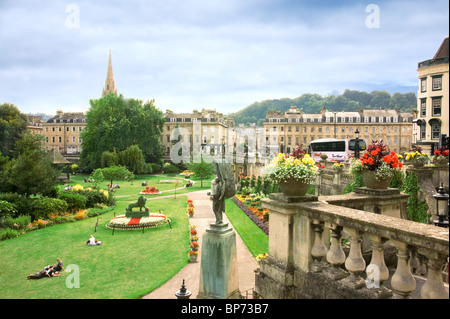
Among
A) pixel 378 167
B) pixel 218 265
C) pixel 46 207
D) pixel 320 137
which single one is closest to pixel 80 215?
pixel 46 207

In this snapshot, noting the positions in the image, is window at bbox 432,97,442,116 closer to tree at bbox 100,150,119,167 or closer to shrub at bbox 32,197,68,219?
shrub at bbox 32,197,68,219

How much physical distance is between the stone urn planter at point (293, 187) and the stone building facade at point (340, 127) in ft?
238

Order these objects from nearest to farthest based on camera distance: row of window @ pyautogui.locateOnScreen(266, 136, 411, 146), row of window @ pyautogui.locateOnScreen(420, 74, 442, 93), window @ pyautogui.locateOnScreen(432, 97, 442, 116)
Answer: window @ pyautogui.locateOnScreen(432, 97, 442, 116), row of window @ pyautogui.locateOnScreen(420, 74, 442, 93), row of window @ pyautogui.locateOnScreen(266, 136, 411, 146)

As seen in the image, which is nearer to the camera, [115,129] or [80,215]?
[80,215]

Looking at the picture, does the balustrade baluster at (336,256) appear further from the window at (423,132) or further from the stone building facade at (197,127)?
the stone building facade at (197,127)

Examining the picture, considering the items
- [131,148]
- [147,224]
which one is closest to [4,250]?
[147,224]

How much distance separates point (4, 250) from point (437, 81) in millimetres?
36517

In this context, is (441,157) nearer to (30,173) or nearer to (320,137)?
(30,173)

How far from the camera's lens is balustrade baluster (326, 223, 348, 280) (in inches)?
201

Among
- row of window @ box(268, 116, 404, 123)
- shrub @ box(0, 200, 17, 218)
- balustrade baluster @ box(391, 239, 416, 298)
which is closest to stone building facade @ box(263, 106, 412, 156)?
row of window @ box(268, 116, 404, 123)

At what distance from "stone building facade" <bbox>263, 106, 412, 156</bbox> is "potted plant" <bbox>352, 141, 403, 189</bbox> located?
70794mm

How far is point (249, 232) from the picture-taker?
21.1 m

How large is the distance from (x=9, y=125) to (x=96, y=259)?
167 feet
